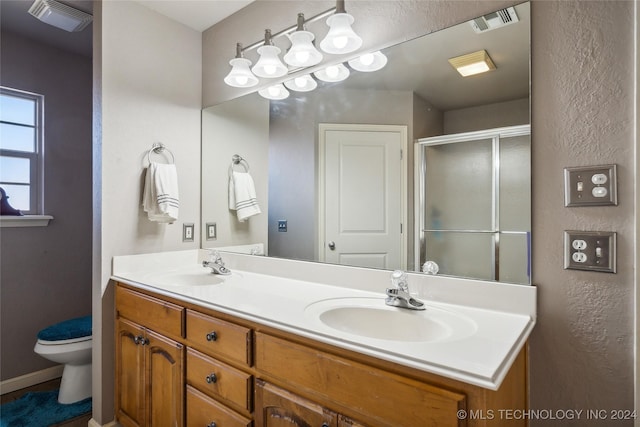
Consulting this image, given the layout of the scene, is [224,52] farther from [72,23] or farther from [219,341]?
[219,341]

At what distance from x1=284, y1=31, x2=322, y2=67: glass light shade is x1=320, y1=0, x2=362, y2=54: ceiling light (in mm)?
101

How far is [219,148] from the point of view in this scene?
7.11 feet

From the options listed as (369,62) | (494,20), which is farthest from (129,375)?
(494,20)

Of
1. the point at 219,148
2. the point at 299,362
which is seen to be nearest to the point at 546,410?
the point at 299,362

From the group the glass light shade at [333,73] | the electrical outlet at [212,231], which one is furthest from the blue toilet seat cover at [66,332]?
the glass light shade at [333,73]

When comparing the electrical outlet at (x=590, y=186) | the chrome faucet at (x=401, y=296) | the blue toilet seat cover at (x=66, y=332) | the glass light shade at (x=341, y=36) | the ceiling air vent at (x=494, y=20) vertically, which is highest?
the glass light shade at (x=341, y=36)

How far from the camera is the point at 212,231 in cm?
216

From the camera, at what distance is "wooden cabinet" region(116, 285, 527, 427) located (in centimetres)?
76

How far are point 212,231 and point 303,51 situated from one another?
1.23 metres

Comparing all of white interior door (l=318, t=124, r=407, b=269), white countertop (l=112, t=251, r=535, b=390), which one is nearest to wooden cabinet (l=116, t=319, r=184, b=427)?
white countertop (l=112, t=251, r=535, b=390)

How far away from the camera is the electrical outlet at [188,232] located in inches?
83.8

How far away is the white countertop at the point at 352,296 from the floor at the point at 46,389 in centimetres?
90

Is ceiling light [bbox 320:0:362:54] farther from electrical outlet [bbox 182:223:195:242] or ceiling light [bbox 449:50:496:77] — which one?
electrical outlet [bbox 182:223:195:242]

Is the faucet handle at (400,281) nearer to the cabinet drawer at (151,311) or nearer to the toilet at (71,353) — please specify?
the cabinet drawer at (151,311)
